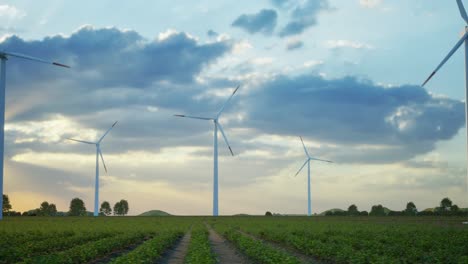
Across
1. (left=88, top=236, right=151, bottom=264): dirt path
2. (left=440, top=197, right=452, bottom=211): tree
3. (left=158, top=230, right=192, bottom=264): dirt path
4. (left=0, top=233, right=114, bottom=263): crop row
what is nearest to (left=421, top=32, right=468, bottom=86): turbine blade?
(left=158, top=230, right=192, bottom=264): dirt path

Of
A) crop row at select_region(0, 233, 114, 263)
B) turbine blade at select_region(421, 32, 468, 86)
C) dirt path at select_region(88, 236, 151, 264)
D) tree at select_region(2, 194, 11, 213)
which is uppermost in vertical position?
turbine blade at select_region(421, 32, 468, 86)

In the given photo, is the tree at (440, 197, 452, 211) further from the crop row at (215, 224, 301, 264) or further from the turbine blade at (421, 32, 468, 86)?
the crop row at (215, 224, 301, 264)

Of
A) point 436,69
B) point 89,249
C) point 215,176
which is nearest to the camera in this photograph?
point 89,249

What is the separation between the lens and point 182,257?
35000 mm

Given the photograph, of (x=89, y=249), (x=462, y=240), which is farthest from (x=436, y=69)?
(x=89, y=249)

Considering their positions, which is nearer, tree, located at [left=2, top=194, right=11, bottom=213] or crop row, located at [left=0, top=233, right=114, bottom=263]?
crop row, located at [left=0, top=233, right=114, bottom=263]

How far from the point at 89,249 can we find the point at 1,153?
5682 cm

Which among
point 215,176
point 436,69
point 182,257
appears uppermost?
point 436,69

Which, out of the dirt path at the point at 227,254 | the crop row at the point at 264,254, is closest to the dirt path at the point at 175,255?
the dirt path at the point at 227,254

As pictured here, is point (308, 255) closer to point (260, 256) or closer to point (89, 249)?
point (260, 256)

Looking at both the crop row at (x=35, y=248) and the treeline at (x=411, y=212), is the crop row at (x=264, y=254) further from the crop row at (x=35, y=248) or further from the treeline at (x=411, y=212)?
the treeline at (x=411, y=212)

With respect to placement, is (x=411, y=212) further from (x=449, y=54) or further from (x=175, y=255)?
(x=175, y=255)

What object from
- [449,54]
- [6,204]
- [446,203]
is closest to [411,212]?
[446,203]

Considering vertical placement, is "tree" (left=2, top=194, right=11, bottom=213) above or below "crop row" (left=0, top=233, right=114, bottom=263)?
above
